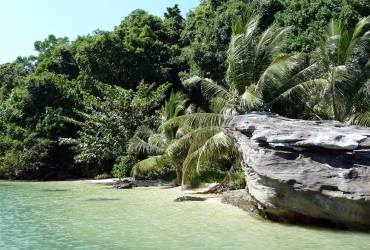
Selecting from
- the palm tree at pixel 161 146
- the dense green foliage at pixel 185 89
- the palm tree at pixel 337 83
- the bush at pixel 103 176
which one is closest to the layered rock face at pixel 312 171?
the dense green foliage at pixel 185 89

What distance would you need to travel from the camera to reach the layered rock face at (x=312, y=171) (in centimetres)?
784

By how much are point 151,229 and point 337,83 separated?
7684 millimetres

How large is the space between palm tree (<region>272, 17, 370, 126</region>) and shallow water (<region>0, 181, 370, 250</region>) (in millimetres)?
4559

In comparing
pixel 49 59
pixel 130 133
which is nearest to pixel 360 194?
pixel 130 133

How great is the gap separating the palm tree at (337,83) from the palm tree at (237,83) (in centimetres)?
73

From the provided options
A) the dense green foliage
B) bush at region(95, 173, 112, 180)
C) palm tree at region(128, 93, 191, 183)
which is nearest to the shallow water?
the dense green foliage

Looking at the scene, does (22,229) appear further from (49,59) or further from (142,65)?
(49,59)

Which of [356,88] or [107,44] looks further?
[107,44]

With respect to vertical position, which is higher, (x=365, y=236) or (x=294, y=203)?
(x=294, y=203)

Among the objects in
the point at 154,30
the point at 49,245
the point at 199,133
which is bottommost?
the point at 49,245

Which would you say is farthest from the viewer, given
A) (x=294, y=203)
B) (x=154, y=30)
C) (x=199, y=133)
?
(x=154, y=30)

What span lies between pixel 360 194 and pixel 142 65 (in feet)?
69.0

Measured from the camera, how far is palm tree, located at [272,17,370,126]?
1209cm

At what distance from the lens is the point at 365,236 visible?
763cm
